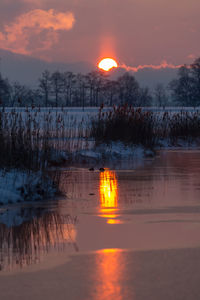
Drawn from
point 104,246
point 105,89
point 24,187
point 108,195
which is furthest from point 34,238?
point 105,89

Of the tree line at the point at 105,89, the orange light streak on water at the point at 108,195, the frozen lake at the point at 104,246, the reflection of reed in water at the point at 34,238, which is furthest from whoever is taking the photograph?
the tree line at the point at 105,89

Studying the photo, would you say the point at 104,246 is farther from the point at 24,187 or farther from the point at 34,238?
the point at 24,187

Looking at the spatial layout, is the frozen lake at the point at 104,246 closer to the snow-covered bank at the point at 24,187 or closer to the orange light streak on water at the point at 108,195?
the orange light streak on water at the point at 108,195

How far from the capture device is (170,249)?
420 cm

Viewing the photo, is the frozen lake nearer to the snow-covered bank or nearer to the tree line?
the snow-covered bank

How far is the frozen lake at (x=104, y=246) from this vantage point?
3.26 m

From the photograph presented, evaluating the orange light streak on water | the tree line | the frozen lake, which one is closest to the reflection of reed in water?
the frozen lake

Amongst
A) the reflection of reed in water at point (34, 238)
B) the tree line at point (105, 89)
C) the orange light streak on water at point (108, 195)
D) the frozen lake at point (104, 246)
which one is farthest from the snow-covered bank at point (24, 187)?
the tree line at point (105, 89)

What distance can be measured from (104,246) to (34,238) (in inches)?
24.6

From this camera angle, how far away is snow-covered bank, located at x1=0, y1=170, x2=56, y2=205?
6.54m

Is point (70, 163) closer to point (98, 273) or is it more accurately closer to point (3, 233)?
point (3, 233)

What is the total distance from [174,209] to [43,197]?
69.6 inches

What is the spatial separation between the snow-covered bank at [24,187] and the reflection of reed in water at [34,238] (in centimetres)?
97

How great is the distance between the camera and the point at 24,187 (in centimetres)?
675
